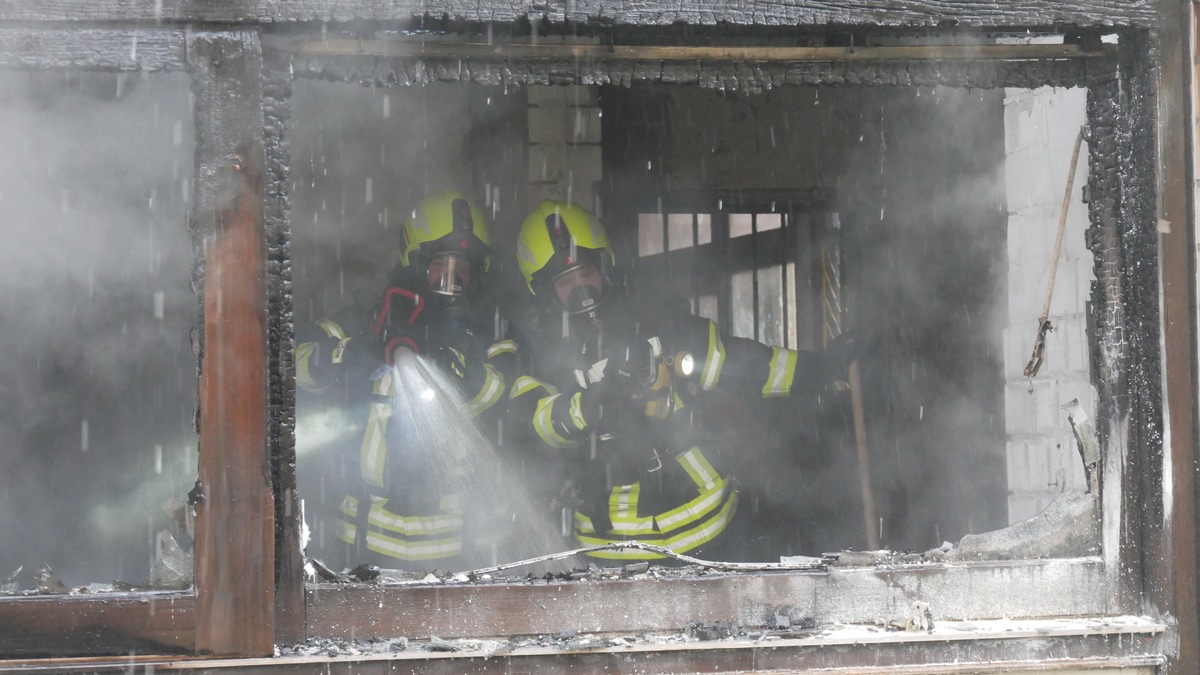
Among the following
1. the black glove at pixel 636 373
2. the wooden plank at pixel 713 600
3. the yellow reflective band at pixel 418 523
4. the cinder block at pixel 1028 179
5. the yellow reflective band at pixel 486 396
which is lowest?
the yellow reflective band at pixel 418 523

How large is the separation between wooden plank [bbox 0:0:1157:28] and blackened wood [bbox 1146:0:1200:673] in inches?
6.9

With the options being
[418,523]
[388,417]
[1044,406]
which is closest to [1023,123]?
[1044,406]

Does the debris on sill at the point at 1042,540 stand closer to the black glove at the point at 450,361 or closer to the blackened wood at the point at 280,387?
the blackened wood at the point at 280,387

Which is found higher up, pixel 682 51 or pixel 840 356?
pixel 682 51

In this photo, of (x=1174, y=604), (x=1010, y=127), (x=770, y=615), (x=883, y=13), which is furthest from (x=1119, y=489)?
(x=1010, y=127)

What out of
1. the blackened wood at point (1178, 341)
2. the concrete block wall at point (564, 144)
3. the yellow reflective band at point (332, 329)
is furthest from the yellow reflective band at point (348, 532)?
Answer: the blackened wood at point (1178, 341)

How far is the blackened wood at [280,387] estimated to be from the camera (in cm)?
282

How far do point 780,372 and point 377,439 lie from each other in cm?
196

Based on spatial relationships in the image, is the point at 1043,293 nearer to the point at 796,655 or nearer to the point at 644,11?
the point at 796,655

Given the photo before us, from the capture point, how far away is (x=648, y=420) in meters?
5.60

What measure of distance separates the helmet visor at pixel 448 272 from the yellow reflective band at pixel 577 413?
100cm

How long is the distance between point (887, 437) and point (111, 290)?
425cm

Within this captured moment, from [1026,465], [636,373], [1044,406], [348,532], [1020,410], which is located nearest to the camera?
[1044,406]

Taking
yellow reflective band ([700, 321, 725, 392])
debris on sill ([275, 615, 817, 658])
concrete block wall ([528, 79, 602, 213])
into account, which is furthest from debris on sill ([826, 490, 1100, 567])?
concrete block wall ([528, 79, 602, 213])
